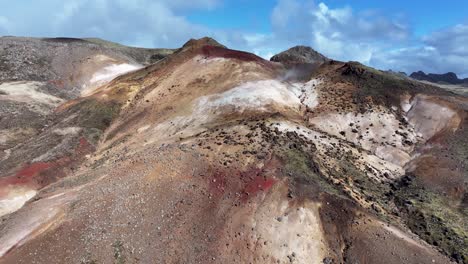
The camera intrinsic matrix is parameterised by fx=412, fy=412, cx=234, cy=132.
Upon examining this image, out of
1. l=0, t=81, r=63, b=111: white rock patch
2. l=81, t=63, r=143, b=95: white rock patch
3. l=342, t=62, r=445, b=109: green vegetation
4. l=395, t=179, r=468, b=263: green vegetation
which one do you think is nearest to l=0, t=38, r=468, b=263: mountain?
l=395, t=179, r=468, b=263: green vegetation

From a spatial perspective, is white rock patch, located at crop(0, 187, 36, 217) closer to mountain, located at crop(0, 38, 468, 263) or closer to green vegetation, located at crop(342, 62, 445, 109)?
mountain, located at crop(0, 38, 468, 263)

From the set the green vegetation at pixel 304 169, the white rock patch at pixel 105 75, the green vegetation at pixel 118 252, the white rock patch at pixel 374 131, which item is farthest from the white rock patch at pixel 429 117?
the white rock patch at pixel 105 75

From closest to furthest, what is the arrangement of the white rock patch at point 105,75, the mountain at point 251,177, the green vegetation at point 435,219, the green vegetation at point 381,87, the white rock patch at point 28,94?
the mountain at point 251,177 → the green vegetation at point 435,219 → the green vegetation at point 381,87 → the white rock patch at point 28,94 → the white rock patch at point 105,75

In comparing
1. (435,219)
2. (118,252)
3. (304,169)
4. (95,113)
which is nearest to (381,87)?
(435,219)

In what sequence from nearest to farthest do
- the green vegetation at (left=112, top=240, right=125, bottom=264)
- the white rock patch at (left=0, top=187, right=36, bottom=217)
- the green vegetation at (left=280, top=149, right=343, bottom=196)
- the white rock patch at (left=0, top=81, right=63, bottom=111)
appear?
the green vegetation at (left=112, top=240, right=125, bottom=264)
the green vegetation at (left=280, top=149, right=343, bottom=196)
the white rock patch at (left=0, top=187, right=36, bottom=217)
the white rock patch at (left=0, top=81, right=63, bottom=111)

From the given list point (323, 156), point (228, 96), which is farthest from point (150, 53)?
point (323, 156)

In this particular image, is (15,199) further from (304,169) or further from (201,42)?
(201,42)

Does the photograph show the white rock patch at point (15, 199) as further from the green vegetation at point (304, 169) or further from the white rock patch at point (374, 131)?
the white rock patch at point (374, 131)

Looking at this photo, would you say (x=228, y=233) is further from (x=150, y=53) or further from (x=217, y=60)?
(x=150, y=53)

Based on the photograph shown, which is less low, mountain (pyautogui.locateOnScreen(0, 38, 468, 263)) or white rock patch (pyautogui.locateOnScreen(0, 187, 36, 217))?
mountain (pyautogui.locateOnScreen(0, 38, 468, 263))
